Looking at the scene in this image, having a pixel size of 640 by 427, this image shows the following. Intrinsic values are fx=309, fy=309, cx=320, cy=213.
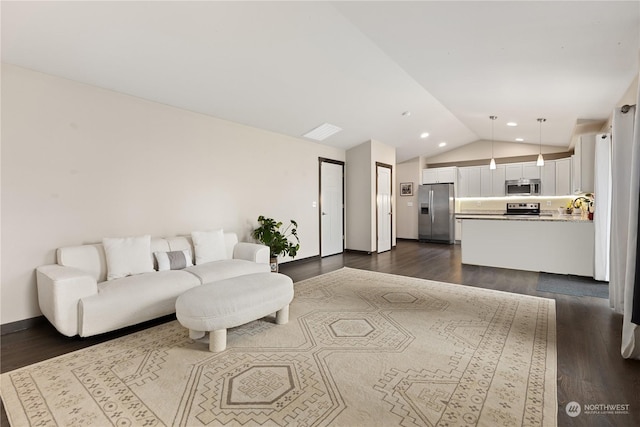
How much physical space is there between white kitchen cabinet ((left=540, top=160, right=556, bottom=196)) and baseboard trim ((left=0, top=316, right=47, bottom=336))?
9.83 m

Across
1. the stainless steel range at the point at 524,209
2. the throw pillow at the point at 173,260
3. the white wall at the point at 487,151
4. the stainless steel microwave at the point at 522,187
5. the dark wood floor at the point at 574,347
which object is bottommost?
the dark wood floor at the point at 574,347

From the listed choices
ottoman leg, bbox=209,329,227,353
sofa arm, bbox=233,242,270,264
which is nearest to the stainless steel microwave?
sofa arm, bbox=233,242,270,264

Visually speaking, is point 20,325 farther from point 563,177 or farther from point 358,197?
point 563,177

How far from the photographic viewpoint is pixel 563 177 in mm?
7520

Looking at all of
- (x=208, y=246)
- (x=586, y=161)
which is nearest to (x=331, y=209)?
(x=208, y=246)

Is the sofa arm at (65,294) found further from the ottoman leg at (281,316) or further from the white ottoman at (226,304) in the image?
the ottoman leg at (281,316)

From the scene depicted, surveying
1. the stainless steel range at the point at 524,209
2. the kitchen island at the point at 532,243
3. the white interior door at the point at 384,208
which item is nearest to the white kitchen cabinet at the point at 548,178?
the stainless steel range at the point at 524,209

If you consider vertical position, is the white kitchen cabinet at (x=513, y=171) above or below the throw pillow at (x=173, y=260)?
above

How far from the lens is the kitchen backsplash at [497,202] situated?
7864mm

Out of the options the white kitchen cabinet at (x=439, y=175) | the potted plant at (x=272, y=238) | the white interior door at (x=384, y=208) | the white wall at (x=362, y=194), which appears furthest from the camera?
the white kitchen cabinet at (x=439, y=175)

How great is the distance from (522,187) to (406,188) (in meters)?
3.09

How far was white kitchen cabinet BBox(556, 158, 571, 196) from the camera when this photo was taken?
293 inches

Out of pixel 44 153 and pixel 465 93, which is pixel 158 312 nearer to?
pixel 44 153

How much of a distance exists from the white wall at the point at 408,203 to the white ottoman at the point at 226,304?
7357 millimetres
